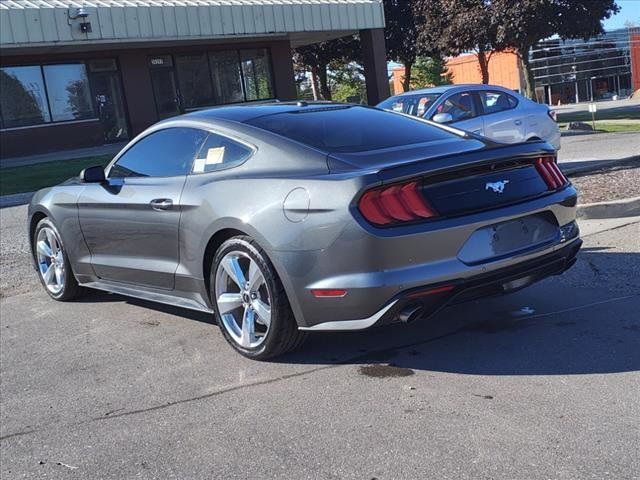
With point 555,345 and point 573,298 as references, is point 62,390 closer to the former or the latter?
point 555,345

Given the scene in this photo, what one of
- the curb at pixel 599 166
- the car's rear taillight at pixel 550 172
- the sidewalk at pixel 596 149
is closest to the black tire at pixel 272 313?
the car's rear taillight at pixel 550 172

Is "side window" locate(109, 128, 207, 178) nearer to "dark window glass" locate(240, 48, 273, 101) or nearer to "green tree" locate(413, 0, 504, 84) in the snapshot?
"dark window glass" locate(240, 48, 273, 101)

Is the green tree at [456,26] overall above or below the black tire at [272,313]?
above

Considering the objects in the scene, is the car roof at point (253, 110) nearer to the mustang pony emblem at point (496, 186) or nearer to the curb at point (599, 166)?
the mustang pony emblem at point (496, 186)

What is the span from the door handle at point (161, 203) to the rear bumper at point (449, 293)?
1.39 meters

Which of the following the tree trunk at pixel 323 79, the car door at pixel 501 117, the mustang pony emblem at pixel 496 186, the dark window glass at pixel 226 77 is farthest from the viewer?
the tree trunk at pixel 323 79

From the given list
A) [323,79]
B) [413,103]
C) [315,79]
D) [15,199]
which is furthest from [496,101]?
[315,79]

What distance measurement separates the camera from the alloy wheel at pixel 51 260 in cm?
639

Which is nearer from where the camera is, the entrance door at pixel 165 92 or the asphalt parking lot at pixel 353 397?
the asphalt parking lot at pixel 353 397

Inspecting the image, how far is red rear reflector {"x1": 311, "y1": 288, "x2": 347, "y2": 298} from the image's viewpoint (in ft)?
12.9

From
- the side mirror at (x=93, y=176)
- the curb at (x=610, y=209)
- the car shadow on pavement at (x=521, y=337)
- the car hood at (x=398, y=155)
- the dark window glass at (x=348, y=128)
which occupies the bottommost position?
the car shadow on pavement at (x=521, y=337)

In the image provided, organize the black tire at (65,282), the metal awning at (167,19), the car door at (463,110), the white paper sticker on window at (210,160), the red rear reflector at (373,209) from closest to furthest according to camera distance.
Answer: the red rear reflector at (373,209) → the white paper sticker on window at (210,160) → the black tire at (65,282) → the car door at (463,110) → the metal awning at (167,19)

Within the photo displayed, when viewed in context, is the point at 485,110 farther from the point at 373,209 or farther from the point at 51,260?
the point at 373,209

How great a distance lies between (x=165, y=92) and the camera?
84.8 feet
